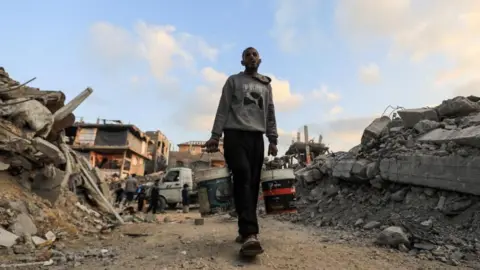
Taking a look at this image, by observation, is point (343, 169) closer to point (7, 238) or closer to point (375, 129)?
point (375, 129)

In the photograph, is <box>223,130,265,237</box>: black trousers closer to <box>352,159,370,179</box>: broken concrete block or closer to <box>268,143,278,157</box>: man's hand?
<box>268,143,278,157</box>: man's hand

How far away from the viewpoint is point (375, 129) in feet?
22.1

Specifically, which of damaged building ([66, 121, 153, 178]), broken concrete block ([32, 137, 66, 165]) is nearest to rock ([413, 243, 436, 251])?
broken concrete block ([32, 137, 66, 165])

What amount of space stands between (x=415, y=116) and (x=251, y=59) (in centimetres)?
392

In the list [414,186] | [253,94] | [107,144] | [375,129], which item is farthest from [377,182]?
[107,144]

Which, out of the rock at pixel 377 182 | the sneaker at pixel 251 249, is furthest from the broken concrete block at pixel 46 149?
the rock at pixel 377 182

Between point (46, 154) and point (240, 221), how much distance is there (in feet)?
12.4

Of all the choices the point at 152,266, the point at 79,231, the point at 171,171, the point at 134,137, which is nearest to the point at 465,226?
the point at 152,266

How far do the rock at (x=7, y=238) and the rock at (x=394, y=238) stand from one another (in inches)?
156

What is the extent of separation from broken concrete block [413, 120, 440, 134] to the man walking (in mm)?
3326

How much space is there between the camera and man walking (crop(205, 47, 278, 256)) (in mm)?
2979

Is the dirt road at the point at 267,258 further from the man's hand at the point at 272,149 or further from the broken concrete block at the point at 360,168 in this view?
the broken concrete block at the point at 360,168

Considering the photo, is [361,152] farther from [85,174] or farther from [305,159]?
[305,159]

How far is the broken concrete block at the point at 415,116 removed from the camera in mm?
5720
